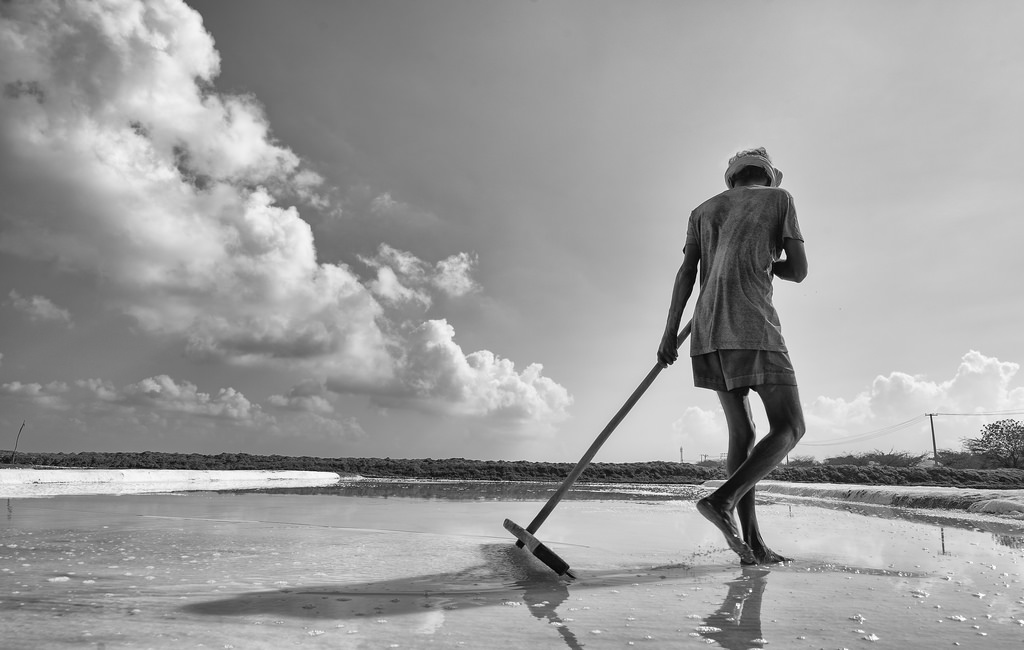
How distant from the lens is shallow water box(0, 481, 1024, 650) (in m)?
1.61

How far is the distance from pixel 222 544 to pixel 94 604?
66.1 inches

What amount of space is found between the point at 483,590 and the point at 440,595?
0.65 feet

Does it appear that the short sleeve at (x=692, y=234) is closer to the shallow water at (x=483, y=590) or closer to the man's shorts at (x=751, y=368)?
the man's shorts at (x=751, y=368)

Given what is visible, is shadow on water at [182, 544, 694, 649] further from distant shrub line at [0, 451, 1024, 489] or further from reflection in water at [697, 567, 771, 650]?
distant shrub line at [0, 451, 1024, 489]

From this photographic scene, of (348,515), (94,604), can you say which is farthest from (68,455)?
(94,604)

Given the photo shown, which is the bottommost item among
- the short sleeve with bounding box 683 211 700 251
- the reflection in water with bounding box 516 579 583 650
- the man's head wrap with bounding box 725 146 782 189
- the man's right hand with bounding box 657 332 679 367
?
the reflection in water with bounding box 516 579 583 650

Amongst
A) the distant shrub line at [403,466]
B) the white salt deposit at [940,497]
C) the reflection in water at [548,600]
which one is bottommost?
the distant shrub line at [403,466]

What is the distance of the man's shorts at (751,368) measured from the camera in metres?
2.80

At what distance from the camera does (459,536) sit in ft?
14.2

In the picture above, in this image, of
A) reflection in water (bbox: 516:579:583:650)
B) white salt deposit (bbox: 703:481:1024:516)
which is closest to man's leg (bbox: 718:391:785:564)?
reflection in water (bbox: 516:579:583:650)

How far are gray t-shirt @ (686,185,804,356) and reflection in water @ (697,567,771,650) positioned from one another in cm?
109

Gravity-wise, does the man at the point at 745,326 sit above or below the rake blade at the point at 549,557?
above

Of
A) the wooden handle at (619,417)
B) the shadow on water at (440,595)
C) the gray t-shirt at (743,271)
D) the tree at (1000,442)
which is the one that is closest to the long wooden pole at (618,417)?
the wooden handle at (619,417)

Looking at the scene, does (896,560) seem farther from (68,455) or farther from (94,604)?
(68,455)
